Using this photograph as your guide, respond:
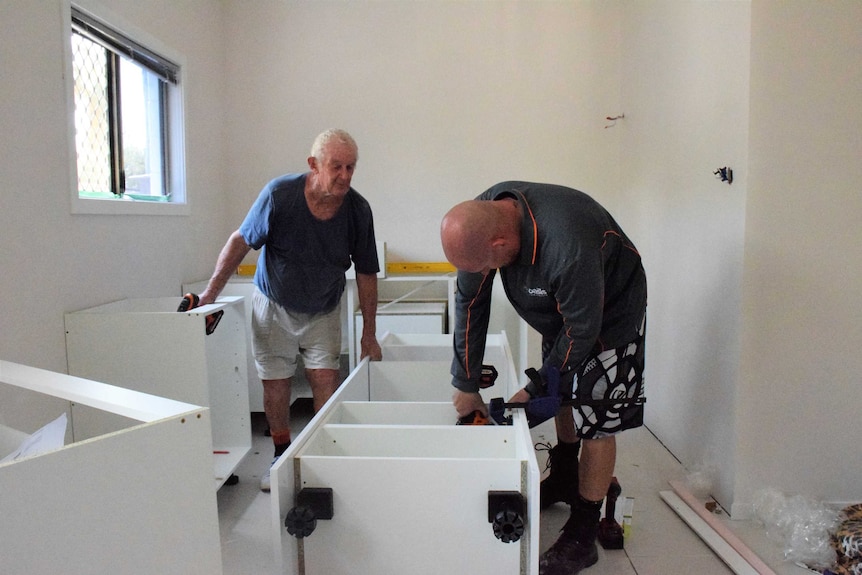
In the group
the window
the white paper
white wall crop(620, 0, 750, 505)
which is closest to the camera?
→ the white paper

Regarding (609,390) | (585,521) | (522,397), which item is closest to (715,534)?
(585,521)

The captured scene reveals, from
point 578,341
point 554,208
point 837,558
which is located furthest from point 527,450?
point 837,558

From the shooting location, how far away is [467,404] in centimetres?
166

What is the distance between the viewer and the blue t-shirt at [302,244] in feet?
7.07

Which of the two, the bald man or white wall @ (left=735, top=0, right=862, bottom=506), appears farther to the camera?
white wall @ (left=735, top=0, right=862, bottom=506)

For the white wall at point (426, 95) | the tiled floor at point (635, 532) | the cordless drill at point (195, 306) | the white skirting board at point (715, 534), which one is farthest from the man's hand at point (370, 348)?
the white wall at point (426, 95)

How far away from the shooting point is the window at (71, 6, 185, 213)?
2.27 m

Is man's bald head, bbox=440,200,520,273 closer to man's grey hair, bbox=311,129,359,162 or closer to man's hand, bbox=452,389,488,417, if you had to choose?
man's hand, bbox=452,389,488,417

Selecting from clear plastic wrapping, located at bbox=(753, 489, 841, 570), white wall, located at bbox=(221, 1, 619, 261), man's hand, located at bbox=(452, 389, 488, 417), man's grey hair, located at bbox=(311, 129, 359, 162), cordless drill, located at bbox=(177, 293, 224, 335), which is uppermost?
white wall, located at bbox=(221, 1, 619, 261)

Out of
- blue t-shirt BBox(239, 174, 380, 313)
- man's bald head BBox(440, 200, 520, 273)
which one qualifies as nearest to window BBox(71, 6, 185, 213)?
blue t-shirt BBox(239, 174, 380, 313)

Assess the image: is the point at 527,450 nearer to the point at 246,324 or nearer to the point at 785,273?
Result: the point at 785,273

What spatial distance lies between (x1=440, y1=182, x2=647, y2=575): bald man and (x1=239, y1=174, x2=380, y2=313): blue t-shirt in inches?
27.7

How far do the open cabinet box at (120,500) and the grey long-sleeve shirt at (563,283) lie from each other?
2.84ft

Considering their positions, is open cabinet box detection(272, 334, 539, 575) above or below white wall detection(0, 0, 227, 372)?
below
